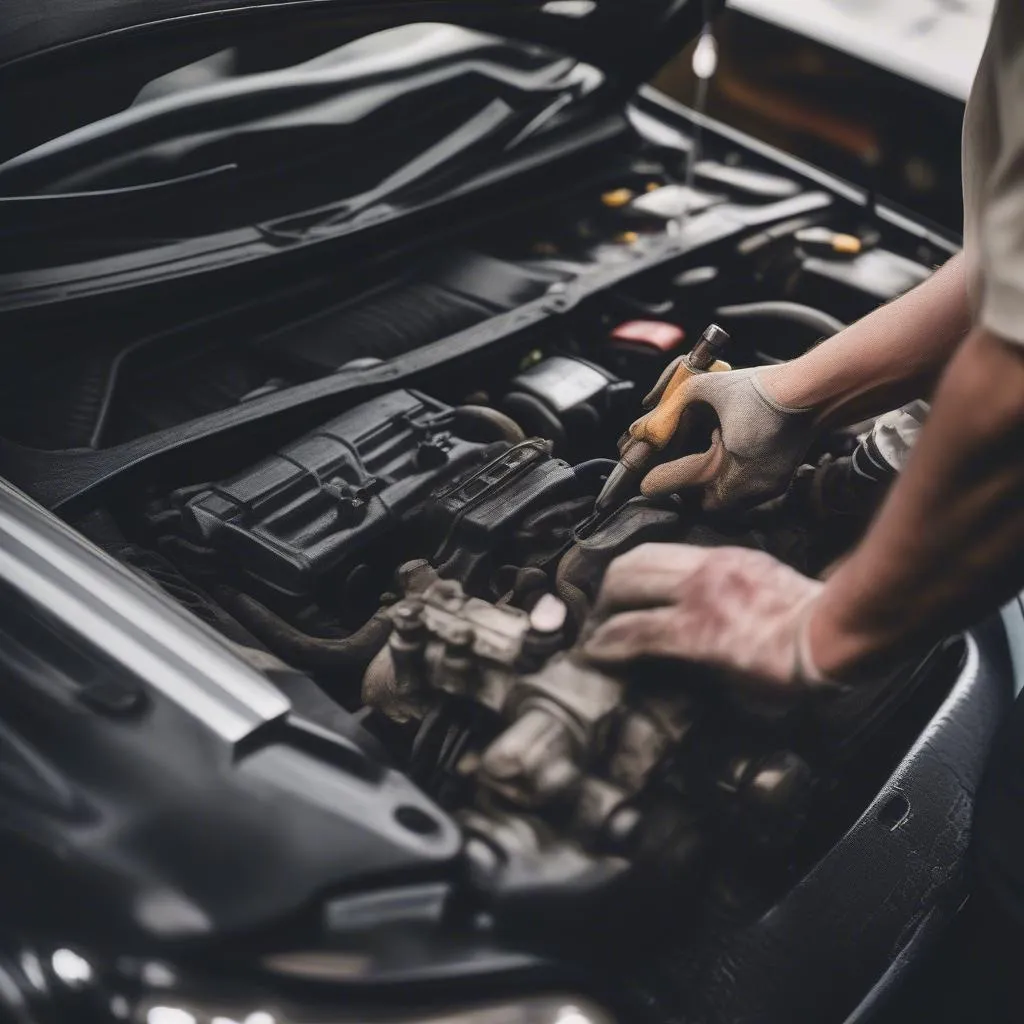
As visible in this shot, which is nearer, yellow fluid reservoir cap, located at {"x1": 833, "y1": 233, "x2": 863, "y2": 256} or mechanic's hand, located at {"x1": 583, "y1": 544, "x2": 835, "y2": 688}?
mechanic's hand, located at {"x1": 583, "y1": 544, "x2": 835, "y2": 688}

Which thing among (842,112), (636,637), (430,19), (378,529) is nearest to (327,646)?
(378,529)

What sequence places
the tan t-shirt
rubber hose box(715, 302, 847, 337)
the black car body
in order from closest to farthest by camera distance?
the tan t-shirt, the black car body, rubber hose box(715, 302, 847, 337)

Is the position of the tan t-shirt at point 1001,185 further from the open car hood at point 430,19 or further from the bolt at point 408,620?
the open car hood at point 430,19

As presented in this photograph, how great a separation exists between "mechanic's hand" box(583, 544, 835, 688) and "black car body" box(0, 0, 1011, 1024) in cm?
7

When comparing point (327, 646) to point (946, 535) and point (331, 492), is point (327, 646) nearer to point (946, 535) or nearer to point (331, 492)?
point (331, 492)

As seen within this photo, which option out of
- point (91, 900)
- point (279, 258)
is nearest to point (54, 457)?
point (279, 258)

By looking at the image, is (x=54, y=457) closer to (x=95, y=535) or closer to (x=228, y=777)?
(x=95, y=535)

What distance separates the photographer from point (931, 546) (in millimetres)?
725

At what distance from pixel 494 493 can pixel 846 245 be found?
40.9 inches

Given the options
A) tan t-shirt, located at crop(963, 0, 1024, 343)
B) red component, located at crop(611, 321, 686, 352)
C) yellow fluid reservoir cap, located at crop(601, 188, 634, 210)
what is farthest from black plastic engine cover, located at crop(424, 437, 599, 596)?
yellow fluid reservoir cap, located at crop(601, 188, 634, 210)

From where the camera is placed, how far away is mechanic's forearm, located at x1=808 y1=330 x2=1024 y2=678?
67 cm

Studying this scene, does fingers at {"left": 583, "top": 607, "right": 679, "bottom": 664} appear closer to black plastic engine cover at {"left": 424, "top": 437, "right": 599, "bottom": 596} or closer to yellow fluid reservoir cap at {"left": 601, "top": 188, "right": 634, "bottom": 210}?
black plastic engine cover at {"left": 424, "top": 437, "right": 599, "bottom": 596}

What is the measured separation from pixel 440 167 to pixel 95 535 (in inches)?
36.4

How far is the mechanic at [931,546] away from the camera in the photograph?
672 millimetres
